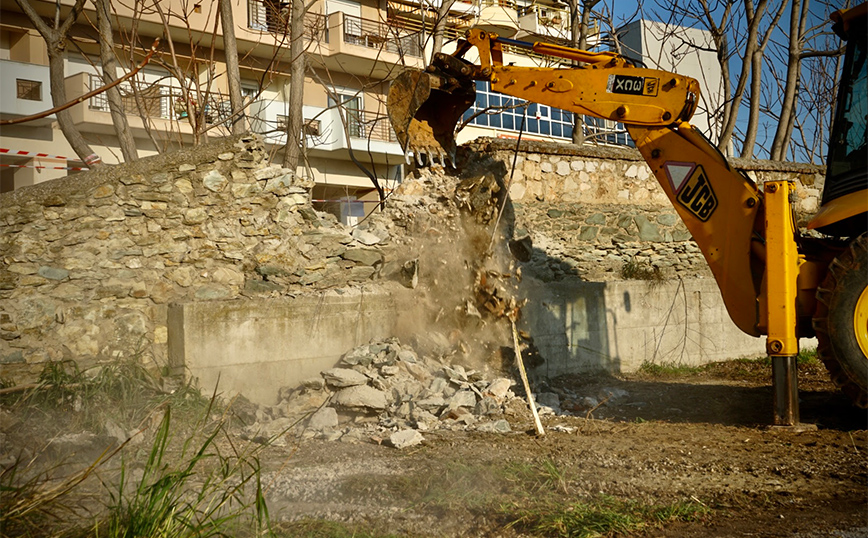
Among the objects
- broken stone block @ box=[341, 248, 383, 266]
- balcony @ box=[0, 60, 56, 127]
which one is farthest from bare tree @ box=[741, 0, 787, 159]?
balcony @ box=[0, 60, 56, 127]

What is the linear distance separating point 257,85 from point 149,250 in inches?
582

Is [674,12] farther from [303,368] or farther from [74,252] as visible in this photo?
[74,252]

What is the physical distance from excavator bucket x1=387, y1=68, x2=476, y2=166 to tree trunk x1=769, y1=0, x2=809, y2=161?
7713 mm

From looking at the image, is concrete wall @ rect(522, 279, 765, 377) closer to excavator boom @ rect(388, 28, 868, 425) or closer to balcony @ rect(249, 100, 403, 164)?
excavator boom @ rect(388, 28, 868, 425)

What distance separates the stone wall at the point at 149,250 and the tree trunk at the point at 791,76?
9.33 meters

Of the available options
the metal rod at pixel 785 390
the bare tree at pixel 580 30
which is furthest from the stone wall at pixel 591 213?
the metal rod at pixel 785 390

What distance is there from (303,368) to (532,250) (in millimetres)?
4037

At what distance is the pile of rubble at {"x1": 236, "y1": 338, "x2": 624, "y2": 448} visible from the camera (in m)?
6.40

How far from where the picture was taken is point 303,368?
7.25 meters

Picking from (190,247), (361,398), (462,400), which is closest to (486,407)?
(462,400)

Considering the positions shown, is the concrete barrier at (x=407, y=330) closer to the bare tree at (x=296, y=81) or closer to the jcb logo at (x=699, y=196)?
the jcb logo at (x=699, y=196)

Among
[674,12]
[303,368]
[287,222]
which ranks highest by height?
[674,12]

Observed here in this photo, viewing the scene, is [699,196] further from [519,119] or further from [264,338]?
[519,119]

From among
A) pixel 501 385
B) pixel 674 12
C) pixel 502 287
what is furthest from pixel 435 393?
pixel 674 12
